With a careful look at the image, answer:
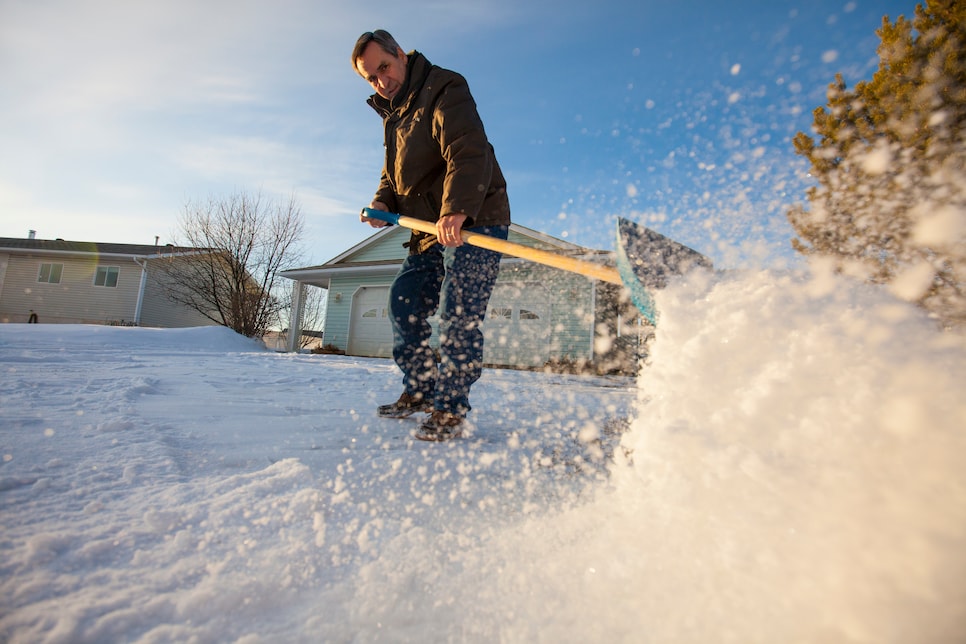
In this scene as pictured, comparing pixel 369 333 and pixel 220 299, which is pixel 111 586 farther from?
pixel 220 299

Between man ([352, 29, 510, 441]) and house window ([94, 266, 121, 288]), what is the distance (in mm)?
22526

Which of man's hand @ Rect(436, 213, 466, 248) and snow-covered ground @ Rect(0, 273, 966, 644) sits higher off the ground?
man's hand @ Rect(436, 213, 466, 248)

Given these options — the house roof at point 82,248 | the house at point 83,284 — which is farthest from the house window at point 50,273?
the house roof at point 82,248

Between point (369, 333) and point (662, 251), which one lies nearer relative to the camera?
point (662, 251)

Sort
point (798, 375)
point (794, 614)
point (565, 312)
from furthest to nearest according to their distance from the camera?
point (565, 312), point (798, 375), point (794, 614)

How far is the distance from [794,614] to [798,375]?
1.54 ft

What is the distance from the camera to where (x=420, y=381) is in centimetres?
231

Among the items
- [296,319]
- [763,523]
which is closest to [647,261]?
[763,523]

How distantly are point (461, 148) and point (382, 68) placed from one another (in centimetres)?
64

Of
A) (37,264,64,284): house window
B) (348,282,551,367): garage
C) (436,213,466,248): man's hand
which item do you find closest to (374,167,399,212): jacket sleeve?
(436,213,466,248): man's hand

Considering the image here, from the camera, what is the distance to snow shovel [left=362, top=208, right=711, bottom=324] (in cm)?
150

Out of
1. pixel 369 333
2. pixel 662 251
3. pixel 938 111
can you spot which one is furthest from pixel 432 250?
pixel 369 333

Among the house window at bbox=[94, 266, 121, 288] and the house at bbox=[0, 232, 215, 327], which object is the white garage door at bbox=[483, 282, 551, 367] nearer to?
the house at bbox=[0, 232, 215, 327]

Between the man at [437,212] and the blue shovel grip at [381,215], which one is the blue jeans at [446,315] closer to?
the man at [437,212]
